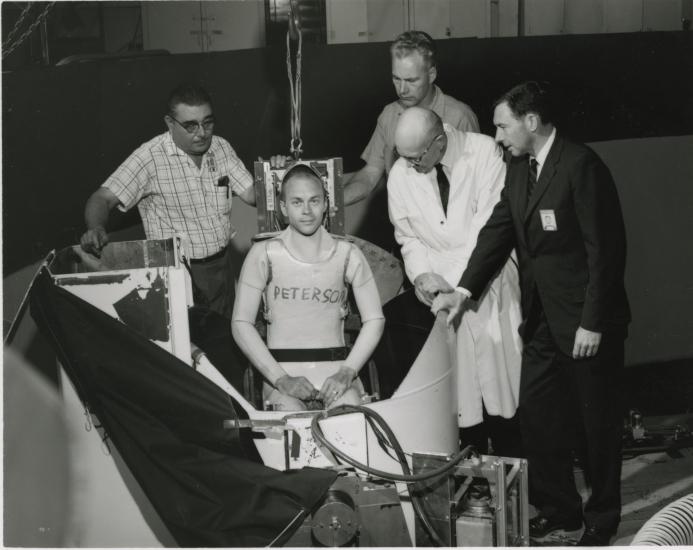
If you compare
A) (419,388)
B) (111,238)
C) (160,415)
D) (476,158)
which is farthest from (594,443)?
(111,238)

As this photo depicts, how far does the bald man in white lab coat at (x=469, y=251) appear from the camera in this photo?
338 cm

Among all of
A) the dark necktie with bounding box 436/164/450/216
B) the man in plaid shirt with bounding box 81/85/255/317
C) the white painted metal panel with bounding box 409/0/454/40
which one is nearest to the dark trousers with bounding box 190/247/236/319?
the man in plaid shirt with bounding box 81/85/255/317

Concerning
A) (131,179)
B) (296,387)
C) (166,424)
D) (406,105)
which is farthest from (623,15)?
(166,424)

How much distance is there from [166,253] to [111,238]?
3.28ft

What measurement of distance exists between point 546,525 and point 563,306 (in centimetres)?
73

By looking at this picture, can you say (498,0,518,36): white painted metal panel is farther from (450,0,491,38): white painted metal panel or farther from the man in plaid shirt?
the man in plaid shirt

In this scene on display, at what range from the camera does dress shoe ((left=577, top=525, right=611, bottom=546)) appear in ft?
9.86

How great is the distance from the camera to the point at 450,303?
10.6 feet

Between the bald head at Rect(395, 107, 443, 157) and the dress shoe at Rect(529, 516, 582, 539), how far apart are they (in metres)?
1.28

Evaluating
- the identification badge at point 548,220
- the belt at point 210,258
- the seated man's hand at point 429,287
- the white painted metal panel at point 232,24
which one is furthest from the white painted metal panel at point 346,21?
the identification badge at point 548,220

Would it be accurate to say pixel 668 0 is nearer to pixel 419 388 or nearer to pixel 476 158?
pixel 476 158

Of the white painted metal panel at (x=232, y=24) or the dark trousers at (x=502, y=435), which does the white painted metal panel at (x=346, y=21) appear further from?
the dark trousers at (x=502, y=435)

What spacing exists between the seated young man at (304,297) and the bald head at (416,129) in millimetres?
429

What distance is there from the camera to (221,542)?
8.57 ft
